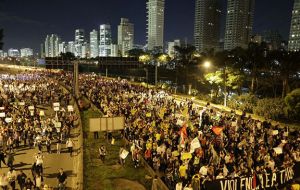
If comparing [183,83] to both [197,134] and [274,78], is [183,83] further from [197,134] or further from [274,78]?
[197,134]

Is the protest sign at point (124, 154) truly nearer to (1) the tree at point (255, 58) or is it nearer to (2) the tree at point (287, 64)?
(2) the tree at point (287, 64)

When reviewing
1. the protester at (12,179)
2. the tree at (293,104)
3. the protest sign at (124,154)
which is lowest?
the protester at (12,179)

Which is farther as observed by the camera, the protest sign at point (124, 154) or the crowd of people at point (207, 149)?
the protest sign at point (124, 154)

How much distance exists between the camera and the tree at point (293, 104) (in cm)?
3161

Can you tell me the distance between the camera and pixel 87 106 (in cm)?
3819

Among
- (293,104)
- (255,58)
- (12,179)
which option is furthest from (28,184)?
(255,58)

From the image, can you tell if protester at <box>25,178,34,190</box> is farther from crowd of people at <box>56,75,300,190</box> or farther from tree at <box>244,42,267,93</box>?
tree at <box>244,42,267,93</box>

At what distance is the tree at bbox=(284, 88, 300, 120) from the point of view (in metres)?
31.6

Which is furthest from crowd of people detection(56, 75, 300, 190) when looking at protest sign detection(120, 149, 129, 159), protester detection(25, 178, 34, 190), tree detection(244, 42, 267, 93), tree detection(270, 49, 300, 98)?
tree detection(244, 42, 267, 93)

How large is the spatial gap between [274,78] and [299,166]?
33.7 metres

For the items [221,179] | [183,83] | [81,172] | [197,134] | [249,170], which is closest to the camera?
[221,179]

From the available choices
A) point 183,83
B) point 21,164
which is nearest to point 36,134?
point 21,164

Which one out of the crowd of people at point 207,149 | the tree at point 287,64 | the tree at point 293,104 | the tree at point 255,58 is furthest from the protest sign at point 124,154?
the tree at point 255,58

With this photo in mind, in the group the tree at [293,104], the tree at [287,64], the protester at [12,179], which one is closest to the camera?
the protester at [12,179]
